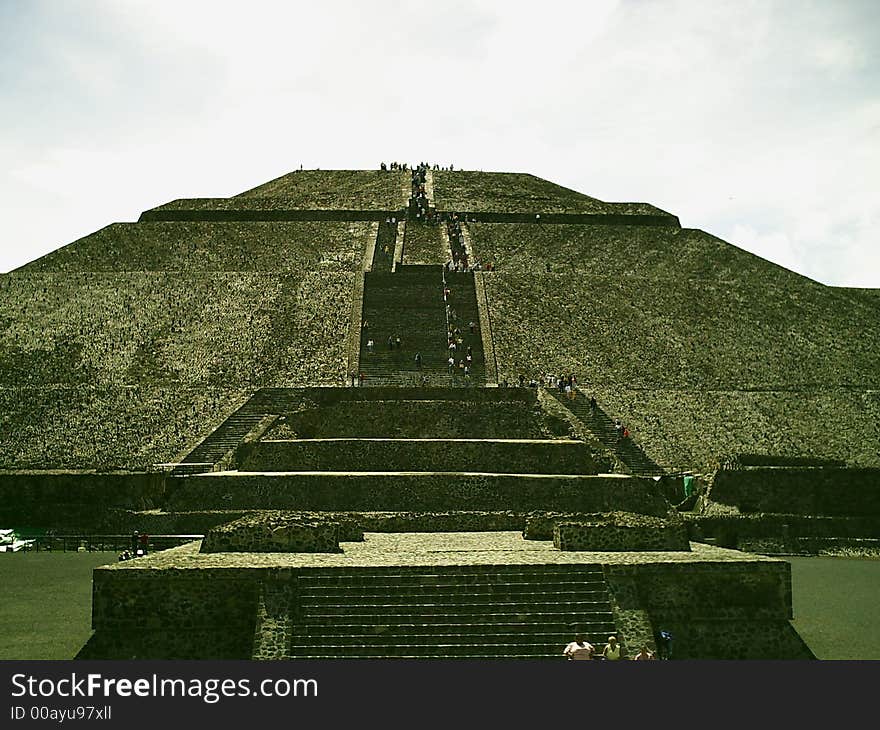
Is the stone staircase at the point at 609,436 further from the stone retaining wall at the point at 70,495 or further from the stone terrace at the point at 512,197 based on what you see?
the stone terrace at the point at 512,197

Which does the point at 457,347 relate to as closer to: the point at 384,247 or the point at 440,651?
the point at 384,247

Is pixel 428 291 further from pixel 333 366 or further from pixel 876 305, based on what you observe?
pixel 876 305

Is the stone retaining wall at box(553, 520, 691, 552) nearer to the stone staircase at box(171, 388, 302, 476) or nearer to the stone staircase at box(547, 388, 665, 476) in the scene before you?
the stone staircase at box(547, 388, 665, 476)

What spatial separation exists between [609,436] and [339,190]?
86.5 feet

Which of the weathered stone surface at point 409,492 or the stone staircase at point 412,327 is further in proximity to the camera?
the stone staircase at point 412,327

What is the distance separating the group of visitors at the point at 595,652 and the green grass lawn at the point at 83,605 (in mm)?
1949

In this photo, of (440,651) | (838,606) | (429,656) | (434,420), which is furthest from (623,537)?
(434,420)

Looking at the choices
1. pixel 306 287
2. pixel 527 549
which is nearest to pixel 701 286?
pixel 306 287

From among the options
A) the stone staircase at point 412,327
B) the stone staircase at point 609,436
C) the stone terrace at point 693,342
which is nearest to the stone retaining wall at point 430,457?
the stone staircase at point 609,436

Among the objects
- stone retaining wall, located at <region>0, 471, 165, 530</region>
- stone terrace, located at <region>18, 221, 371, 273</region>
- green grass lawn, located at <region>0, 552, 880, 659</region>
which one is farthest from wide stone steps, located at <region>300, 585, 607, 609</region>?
stone terrace, located at <region>18, 221, 371, 273</region>

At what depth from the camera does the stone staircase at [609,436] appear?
2272cm

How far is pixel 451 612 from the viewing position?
11.2 m

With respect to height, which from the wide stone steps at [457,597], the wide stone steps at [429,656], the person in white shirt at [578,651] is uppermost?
the wide stone steps at [457,597]

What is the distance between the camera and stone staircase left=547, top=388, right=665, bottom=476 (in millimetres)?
22719
